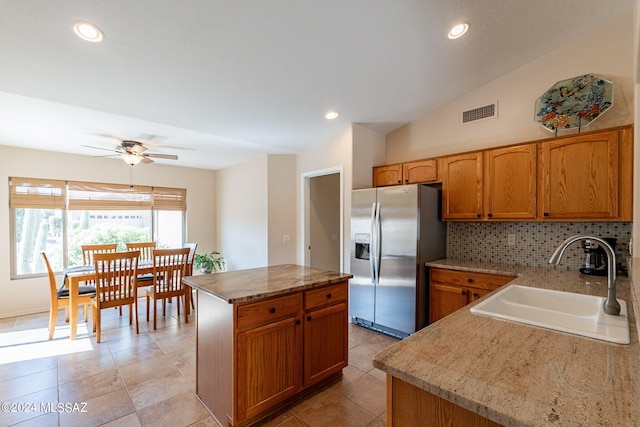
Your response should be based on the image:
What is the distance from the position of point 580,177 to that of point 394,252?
1747mm

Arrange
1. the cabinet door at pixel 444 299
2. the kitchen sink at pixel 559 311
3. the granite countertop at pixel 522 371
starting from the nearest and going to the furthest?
the granite countertop at pixel 522 371
the kitchen sink at pixel 559 311
the cabinet door at pixel 444 299

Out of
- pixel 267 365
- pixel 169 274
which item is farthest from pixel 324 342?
pixel 169 274

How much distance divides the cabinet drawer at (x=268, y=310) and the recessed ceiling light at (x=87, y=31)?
6.66 feet

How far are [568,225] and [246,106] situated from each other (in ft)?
11.2

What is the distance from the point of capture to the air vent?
10.4 ft

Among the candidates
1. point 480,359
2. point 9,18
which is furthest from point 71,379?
point 480,359

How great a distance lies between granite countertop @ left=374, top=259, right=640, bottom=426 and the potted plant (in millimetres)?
5039

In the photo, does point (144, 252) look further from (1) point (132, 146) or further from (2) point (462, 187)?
(2) point (462, 187)

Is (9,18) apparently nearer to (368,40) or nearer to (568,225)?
(368,40)

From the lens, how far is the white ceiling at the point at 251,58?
1892 millimetres

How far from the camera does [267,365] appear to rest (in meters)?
1.90

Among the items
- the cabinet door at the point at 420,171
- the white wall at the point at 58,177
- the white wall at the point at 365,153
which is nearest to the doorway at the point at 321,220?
the white wall at the point at 365,153

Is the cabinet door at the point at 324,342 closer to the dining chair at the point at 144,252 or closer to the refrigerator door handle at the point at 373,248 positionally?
the refrigerator door handle at the point at 373,248

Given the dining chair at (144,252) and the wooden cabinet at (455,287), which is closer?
the wooden cabinet at (455,287)
